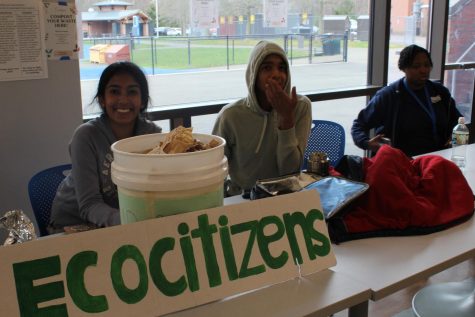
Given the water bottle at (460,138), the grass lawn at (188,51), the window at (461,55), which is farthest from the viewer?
the window at (461,55)

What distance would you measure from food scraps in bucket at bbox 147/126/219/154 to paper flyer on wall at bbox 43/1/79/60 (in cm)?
152

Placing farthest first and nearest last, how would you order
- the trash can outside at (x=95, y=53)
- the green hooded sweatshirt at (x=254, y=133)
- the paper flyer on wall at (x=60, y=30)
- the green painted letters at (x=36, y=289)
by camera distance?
the trash can outside at (x=95, y=53)
the paper flyer on wall at (x=60, y=30)
the green hooded sweatshirt at (x=254, y=133)
the green painted letters at (x=36, y=289)

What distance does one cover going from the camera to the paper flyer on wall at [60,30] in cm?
236

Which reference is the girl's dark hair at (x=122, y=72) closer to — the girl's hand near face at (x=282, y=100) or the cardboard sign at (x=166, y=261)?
the girl's hand near face at (x=282, y=100)

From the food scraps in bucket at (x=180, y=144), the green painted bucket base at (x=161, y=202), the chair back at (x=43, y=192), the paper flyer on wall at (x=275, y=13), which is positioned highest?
the paper flyer on wall at (x=275, y=13)

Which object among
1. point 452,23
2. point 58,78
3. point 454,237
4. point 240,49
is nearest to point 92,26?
point 58,78

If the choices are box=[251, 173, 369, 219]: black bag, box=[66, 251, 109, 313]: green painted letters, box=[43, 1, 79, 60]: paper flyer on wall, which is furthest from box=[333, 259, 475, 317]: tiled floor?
box=[43, 1, 79, 60]: paper flyer on wall

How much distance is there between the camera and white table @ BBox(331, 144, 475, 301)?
3.86ft

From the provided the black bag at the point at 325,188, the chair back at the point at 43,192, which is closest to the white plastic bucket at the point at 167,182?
the black bag at the point at 325,188

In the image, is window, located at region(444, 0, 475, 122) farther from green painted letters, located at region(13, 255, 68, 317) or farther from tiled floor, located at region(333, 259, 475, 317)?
green painted letters, located at region(13, 255, 68, 317)

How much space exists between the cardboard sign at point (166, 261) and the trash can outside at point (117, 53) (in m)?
1.87

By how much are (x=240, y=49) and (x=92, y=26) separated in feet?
3.33

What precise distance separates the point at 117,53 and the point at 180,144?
1.94m

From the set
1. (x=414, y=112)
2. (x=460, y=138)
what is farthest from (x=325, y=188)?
(x=414, y=112)
